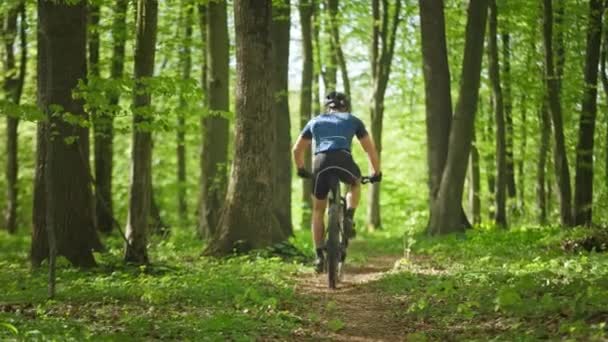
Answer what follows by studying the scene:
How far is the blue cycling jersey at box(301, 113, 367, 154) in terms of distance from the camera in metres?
9.21

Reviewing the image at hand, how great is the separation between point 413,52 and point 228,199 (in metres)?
17.7

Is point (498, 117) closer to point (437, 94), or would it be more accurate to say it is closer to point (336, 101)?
point (437, 94)

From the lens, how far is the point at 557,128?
1627 cm

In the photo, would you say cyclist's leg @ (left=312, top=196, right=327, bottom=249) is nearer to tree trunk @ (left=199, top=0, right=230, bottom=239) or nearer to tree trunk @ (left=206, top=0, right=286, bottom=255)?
tree trunk @ (left=206, top=0, right=286, bottom=255)

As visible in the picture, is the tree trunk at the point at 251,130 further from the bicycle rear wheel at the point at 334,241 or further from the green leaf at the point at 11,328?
the green leaf at the point at 11,328

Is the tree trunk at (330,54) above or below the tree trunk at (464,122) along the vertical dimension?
above

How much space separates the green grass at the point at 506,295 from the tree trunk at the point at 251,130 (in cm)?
243

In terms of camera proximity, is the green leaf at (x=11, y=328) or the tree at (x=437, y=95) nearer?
the green leaf at (x=11, y=328)

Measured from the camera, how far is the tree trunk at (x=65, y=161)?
981 centimetres

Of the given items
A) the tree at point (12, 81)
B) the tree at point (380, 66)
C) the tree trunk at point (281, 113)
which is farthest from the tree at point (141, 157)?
the tree at point (380, 66)

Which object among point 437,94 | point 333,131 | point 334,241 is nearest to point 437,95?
point 437,94

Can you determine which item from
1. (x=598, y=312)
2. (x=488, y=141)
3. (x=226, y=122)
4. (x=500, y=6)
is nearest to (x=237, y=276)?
(x=598, y=312)

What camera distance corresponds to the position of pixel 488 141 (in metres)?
29.5

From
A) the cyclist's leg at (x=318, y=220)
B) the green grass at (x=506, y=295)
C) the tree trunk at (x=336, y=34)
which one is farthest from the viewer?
the tree trunk at (x=336, y=34)
